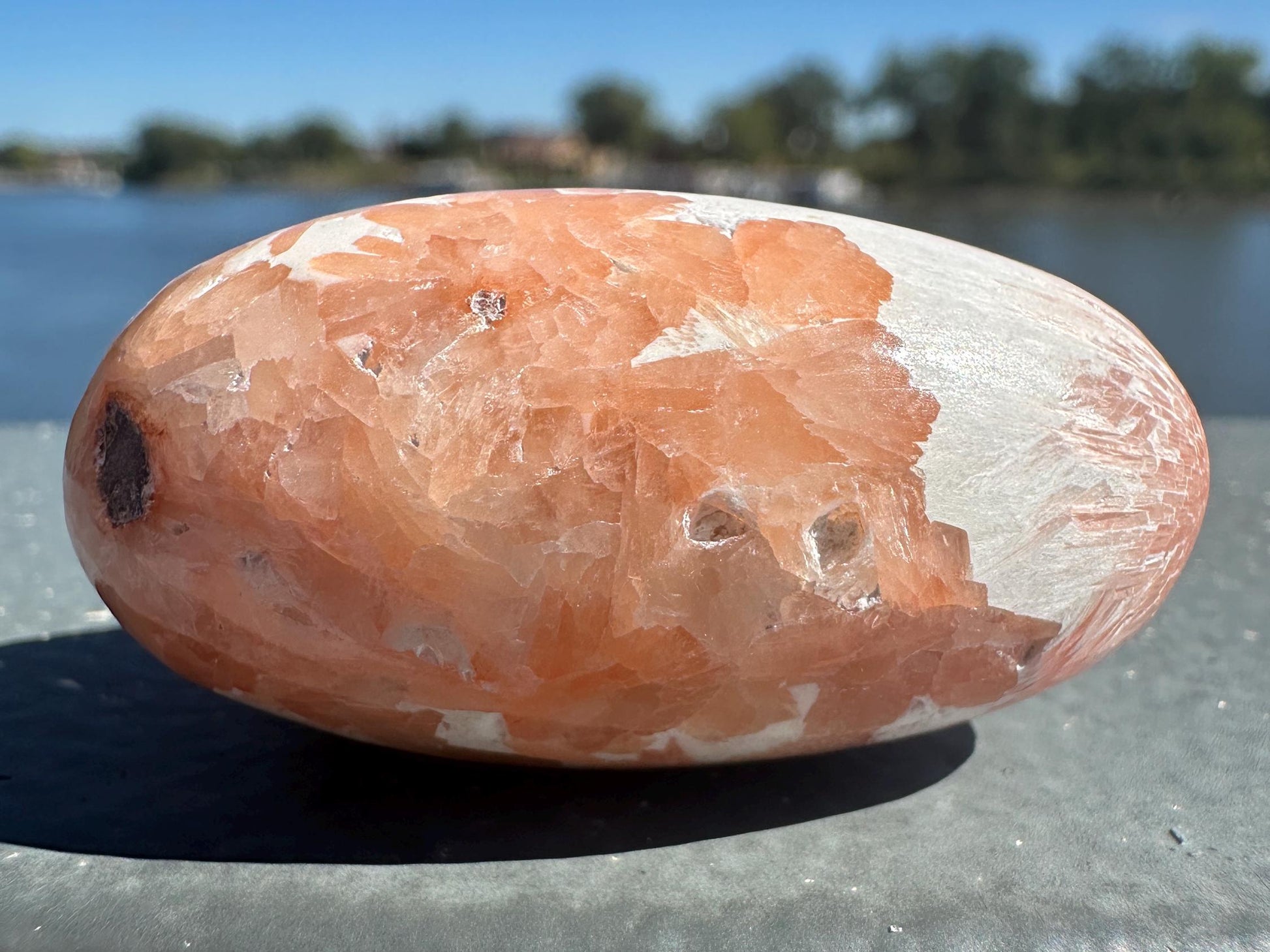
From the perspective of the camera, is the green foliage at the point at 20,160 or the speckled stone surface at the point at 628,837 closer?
the speckled stone surface at the point at 628,837

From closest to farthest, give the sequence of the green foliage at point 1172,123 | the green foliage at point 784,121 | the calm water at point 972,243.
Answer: the calm water at point 972,243 < the green foliage at point 1172,123 < the green foliage at point 784,121

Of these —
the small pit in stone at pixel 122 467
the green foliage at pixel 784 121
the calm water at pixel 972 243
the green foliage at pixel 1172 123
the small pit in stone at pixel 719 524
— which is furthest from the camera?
the green foliage at pixel 784 121

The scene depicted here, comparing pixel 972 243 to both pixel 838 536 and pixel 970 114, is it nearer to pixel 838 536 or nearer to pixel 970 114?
pixel 838 536

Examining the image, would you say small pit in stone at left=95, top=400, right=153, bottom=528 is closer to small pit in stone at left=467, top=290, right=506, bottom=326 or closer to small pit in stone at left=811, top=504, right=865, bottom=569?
small pit in stone at left=467, top=290, right=506, bottom=326

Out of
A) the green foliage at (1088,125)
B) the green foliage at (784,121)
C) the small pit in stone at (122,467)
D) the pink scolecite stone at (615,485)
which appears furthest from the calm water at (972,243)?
the green foliage at (784,121)

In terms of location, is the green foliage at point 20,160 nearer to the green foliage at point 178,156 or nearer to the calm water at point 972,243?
the green foliage at point 178,156

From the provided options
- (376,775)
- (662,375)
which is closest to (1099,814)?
(662,375)
